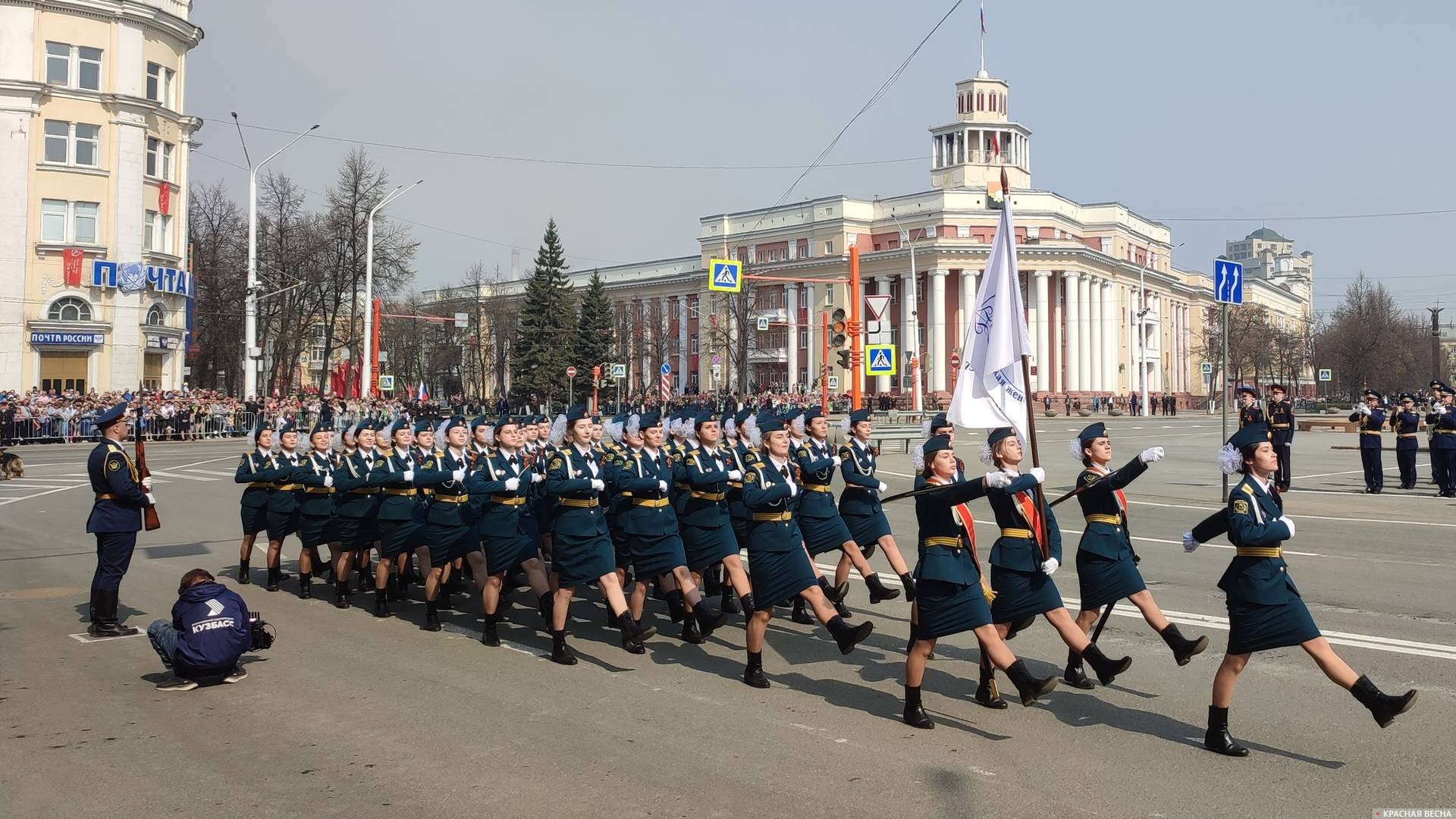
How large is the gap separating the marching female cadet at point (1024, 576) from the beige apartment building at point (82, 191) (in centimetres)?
4795

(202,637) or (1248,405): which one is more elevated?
(1248,405)

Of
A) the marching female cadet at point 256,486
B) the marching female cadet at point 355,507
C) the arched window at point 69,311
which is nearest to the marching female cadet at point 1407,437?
the marching female cadet at point 355,507

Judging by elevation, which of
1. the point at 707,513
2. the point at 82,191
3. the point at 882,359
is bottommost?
the point at 707,513

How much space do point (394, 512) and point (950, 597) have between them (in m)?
5.87

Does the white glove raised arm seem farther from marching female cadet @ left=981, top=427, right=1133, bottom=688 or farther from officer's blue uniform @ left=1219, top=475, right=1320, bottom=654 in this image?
officer's blue uniform @ left=1219, top=475, right=1320, bottom=654

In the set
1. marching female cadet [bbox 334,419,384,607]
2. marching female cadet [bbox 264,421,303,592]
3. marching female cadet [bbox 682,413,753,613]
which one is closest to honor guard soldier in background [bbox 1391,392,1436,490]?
marching female cadet [bbox 682,413,753,613]

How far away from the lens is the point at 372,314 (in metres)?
46.0

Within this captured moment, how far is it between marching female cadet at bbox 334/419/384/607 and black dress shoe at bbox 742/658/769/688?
4.86 meters

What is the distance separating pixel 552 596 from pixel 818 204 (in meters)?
82.3

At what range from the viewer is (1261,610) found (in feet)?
19.2

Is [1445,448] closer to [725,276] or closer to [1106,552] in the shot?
[1106,552]

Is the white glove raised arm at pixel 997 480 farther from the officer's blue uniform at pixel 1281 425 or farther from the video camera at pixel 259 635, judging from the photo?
the officer's blue uniform at pixel 1281 425

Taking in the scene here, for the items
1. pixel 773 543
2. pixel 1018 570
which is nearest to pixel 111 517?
pixel 773 543

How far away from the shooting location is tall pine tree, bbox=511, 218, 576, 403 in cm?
6919
